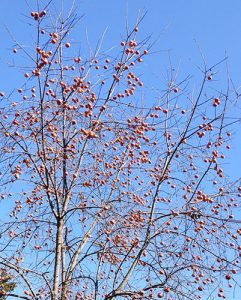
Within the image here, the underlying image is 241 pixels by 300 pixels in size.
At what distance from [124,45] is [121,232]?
252 centimetres

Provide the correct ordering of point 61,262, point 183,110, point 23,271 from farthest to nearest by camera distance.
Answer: point 183,110
point 61,262
point 23,271

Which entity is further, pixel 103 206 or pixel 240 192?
pixel 240 192

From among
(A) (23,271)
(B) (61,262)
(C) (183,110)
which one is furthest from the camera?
(C) (183,110)

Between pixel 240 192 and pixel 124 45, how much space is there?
8.24 ft

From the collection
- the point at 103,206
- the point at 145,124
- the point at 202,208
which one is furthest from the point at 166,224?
the point at 145,124

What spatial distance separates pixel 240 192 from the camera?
266 inches

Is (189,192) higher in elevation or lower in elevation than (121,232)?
higher

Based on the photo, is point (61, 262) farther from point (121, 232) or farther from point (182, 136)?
point (182, 136)

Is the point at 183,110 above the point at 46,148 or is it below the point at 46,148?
above

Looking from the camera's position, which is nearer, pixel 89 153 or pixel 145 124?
pixel 145 124

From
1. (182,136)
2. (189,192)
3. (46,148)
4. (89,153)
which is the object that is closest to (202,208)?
(189,192)

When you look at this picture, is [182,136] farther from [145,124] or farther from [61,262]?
[61,262]

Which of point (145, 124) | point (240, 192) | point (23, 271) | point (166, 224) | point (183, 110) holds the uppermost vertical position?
point (183, 110)

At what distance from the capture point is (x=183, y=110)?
7.12 metres
